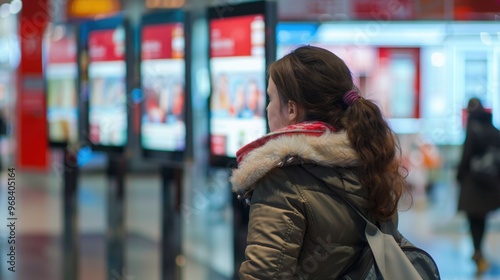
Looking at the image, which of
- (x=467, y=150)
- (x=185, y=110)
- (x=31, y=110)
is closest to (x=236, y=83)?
(x=185, y=110)

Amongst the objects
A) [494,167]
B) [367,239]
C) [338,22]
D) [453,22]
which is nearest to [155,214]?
[338,22]

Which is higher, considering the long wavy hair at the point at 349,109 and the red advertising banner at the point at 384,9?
the red advertising banner at the point at 384,9

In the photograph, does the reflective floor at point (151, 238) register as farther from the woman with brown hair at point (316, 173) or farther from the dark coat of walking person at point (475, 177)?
the woman with brown hair at point (316, 173)

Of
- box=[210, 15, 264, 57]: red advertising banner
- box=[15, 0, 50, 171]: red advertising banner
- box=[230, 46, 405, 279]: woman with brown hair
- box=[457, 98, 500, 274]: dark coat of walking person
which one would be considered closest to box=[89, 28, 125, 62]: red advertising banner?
box=[210, 15, 264, 57]: red advertising banner

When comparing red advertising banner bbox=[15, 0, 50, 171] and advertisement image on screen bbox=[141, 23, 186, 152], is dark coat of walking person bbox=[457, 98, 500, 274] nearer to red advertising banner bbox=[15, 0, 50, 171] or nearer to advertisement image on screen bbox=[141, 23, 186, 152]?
advertisement image on screen bbox=[141, 23, 186, 152]

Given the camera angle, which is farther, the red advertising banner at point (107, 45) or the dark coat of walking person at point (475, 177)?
the dark coat of walking person at point (475, 177)

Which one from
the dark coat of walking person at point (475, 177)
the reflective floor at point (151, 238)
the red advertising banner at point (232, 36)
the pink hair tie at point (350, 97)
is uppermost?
the red advertising banner at point (232, 36)

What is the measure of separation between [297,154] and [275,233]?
0.21m

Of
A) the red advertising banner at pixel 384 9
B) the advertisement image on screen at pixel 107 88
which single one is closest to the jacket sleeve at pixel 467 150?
the red advertising banner at pixel 384 9

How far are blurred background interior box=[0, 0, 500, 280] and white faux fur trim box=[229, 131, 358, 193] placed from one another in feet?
1.20

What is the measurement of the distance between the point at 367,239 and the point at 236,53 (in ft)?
8.20

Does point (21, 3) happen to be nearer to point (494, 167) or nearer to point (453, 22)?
point (453, 22)

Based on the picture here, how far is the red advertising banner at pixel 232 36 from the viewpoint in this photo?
13.9 ft

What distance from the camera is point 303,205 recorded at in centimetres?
201
